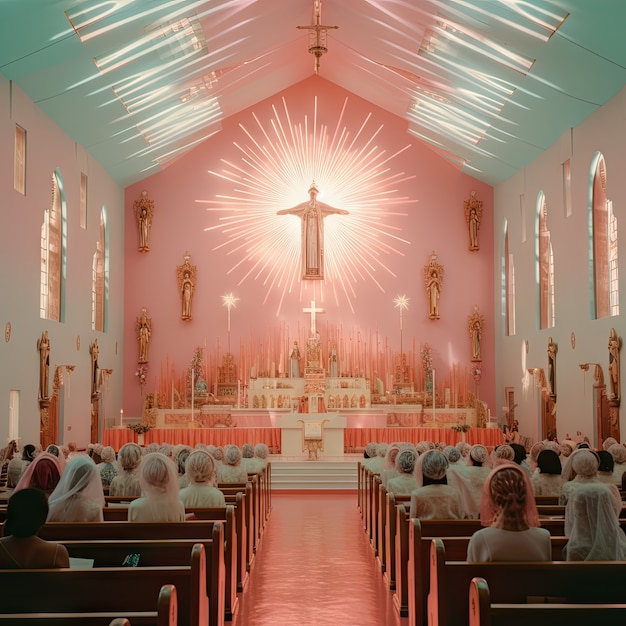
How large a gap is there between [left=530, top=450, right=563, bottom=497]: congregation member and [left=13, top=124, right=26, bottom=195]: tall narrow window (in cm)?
1096

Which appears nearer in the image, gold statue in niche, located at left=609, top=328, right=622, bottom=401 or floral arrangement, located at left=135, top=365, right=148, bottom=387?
gold statue in niche, located at left=609, top=328, right=622, bottom=401

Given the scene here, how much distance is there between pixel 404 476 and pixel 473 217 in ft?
52.7

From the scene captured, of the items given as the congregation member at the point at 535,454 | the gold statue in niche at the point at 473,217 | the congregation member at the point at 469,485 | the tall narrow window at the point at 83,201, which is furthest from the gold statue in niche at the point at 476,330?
the congregation member at the point at 469,485

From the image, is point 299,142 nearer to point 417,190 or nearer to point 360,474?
point 417,190

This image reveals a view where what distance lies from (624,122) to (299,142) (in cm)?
1088

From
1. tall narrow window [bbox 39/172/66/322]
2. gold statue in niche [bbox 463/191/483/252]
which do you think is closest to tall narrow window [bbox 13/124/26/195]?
tall narrow window [bbox 39/172/66/322]

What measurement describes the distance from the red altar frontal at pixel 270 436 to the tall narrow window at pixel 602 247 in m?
4.37

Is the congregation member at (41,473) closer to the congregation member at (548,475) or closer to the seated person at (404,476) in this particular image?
the seated person at (404,476)

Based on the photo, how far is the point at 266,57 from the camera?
2075cm

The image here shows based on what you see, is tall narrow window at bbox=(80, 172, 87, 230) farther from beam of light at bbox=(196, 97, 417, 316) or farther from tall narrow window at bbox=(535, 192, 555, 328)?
tall narrow window at bbox=(535, 192, 555, 328)

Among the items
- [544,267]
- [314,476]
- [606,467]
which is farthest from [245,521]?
[544,267]

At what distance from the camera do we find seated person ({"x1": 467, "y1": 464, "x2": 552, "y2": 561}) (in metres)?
4.62

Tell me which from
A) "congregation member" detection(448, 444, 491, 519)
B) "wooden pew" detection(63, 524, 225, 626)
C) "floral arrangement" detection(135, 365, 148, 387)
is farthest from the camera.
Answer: "floral arrangement" detection(135, 365, 148, 387)

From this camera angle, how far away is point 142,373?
78.3ft
